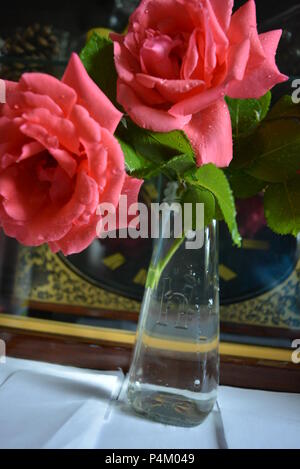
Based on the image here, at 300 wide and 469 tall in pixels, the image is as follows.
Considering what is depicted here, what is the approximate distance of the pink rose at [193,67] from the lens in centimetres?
32

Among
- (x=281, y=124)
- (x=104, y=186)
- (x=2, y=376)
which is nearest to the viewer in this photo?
(x=104, y=186)

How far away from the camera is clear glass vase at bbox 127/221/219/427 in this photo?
1.56ft

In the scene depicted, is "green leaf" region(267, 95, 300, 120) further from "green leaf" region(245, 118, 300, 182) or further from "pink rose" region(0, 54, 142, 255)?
"pink rose" region(0, 54, 142, 255)

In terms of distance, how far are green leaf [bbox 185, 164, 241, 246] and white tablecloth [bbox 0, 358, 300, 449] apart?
237mm

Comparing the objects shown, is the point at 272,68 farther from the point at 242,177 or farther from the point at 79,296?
the point at 79,296

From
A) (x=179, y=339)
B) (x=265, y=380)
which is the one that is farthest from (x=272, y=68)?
(x=265, y=380)

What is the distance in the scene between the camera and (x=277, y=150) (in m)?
0.43

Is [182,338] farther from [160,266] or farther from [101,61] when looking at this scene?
[101,61]

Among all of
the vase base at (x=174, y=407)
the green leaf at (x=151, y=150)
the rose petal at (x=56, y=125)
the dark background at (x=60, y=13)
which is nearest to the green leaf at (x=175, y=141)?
the green leaf at (x=151, y=150)

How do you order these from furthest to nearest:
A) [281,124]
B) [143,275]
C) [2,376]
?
[143,275]
[2,376]
[281,124]

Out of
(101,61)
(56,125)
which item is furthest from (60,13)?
(56,125)

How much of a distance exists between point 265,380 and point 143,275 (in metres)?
0.24

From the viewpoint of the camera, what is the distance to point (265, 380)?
619 mm

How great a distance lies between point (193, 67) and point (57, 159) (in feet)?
0.39
